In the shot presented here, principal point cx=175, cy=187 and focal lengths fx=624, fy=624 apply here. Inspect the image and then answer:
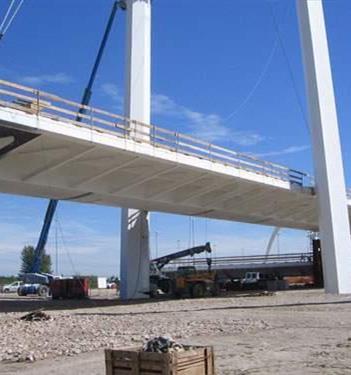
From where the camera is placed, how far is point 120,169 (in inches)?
1373

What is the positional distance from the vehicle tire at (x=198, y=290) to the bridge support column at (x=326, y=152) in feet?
28.5

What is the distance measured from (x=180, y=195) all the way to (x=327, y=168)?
1097 centimetres

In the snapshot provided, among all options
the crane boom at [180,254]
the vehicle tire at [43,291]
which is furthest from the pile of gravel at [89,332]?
the vehicle tire at [43,291]

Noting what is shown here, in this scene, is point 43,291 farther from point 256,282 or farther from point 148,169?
point 148,169

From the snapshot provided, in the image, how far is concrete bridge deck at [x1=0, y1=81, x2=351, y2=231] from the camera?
90.4 feet

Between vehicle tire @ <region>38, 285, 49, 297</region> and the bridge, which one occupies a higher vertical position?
the bridge

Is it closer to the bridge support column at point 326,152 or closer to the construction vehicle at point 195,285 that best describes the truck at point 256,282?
the construction vehicle at point 195,285

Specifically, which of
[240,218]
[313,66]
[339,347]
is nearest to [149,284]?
[240,218]

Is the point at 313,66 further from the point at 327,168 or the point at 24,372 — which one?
the point at 24,372

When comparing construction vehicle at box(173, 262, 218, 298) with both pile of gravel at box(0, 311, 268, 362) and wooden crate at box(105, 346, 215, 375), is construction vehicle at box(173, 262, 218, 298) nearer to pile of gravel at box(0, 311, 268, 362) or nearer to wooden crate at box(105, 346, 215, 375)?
pile of gravel at box(0, 311, 268, 362)

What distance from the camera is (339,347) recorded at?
13781 millimetres

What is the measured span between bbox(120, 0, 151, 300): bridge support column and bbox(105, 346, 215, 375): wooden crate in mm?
36681

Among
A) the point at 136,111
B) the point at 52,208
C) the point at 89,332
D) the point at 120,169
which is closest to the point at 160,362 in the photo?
the point at 89,332

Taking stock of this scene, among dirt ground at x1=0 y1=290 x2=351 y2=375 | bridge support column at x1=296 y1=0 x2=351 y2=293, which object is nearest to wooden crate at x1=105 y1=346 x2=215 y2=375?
dirt ground at x1=0 y1=290 x2=351 y2=375
